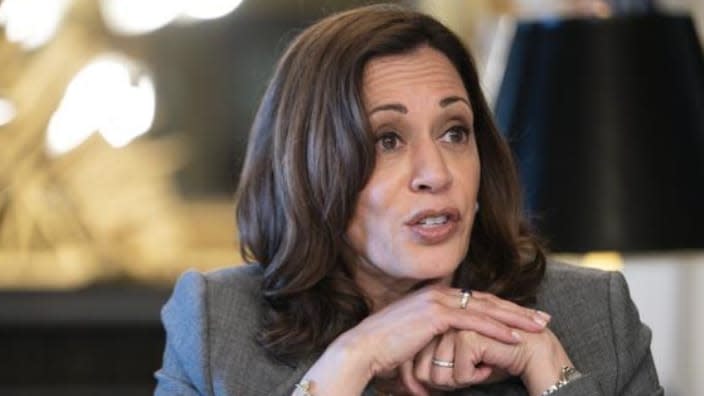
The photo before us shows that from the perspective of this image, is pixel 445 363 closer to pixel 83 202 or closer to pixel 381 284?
pixel 381 284

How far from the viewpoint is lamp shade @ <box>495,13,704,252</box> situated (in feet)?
8.12

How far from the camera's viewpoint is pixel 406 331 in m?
1.90

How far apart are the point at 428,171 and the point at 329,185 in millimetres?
145

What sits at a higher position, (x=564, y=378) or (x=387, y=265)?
(x=387, y=265)

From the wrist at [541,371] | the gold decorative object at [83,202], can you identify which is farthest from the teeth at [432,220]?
the gold decorative object at [83,202]

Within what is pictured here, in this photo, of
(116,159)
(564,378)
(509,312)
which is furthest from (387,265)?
(116,159)

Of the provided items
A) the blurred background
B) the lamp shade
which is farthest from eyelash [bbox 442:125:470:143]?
the blurred background

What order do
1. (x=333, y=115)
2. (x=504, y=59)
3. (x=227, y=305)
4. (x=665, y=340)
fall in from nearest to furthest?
(x=333, y=115) → (x=227, y=305) → (x=504, y=59) → (x=665, y=340)

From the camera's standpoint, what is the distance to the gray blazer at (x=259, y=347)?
6.54 ft

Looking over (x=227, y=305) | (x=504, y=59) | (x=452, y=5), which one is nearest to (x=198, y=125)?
(x=452, y=5)

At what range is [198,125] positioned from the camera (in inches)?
189

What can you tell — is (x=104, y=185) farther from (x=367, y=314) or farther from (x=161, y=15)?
(x=367, y=314)

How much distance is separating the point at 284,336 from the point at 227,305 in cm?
12

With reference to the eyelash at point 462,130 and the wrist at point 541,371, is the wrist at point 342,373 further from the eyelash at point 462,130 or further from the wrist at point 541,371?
the eyelash at point 462,130
